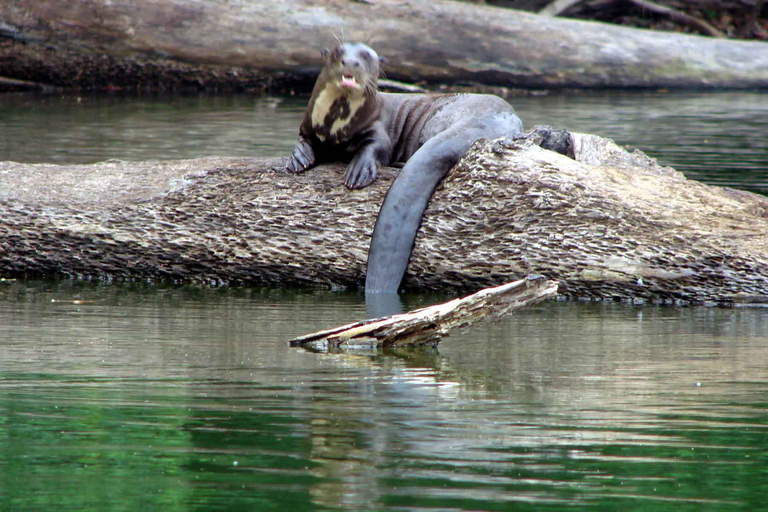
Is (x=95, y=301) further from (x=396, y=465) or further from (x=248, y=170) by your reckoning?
(x=396, y=465)

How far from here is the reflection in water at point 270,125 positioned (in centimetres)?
1152

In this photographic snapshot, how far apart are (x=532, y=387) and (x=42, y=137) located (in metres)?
9.83

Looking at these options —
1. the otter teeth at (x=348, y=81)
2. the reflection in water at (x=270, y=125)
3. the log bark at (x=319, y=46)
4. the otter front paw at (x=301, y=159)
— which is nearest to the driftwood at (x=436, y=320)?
the otter front paw at (x=301, y=159)

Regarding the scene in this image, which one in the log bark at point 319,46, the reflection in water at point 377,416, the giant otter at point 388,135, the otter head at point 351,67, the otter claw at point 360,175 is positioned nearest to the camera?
the reflection in water at point 377,416

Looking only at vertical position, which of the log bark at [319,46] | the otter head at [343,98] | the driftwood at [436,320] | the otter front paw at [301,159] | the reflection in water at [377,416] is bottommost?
the reflection in water at [377,416]

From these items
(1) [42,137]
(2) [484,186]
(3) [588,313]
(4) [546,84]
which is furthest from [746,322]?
(4) [546,84]

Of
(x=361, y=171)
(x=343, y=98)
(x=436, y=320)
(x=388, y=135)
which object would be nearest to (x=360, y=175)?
(x=361, y=171)

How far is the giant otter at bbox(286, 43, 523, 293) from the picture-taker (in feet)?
21.8

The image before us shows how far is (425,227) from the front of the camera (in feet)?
22.0

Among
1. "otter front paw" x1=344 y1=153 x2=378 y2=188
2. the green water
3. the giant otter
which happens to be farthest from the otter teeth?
the green water

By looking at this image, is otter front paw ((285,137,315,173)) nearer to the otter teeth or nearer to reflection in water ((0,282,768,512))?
the otter teeth

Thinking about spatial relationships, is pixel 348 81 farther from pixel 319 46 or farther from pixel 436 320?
pixel 319 46

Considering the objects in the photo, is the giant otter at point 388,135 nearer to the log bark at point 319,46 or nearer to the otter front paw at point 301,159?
the otter front paw at point 301,159

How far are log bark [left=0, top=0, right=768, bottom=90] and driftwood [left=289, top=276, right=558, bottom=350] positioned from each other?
13.6 meters
